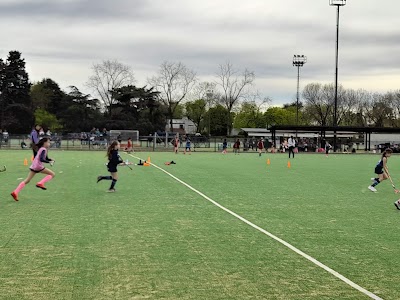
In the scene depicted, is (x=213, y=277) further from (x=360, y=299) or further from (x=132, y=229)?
(x=132, y=229)

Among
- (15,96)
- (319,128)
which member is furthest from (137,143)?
(15,96)

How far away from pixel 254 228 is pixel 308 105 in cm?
10968

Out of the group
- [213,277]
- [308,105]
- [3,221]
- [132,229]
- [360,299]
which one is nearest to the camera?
[360,299]

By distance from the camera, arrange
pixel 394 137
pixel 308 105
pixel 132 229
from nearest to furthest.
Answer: pixel 132 229, pixel 394 137, pixel 308 105

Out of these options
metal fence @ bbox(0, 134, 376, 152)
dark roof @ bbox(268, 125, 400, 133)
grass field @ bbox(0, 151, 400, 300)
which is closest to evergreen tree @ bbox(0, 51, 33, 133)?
metal fence @ bbox(0, 134, 376, 152)

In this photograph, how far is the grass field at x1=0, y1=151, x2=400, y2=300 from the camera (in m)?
5.75

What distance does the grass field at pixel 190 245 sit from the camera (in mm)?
5746

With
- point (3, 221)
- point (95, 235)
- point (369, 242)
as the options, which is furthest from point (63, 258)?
point (369, 242)

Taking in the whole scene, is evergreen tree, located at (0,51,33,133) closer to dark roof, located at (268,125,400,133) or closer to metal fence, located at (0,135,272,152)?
metal fence, located at (0,135,272,152)

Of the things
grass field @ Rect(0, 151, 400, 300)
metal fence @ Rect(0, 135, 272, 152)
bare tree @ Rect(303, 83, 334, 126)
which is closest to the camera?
grass field @ Rect(0, 151, 400, 300)

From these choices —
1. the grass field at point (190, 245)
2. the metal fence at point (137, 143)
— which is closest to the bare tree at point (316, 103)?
the metal fence at point (137, 143)

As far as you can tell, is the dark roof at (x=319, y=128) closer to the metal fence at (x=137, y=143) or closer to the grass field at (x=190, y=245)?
the metal fence at (x=137, y=143)

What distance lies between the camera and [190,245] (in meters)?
7.97

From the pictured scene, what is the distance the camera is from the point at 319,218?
11.0 m
